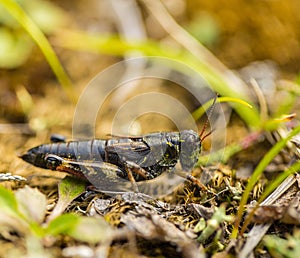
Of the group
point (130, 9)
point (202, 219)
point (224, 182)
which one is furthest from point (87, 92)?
point (202, 219)

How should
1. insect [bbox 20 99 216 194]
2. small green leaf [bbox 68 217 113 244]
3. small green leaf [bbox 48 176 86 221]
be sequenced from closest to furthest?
small green leaf [bbox 68 217 113 244] < small green leaf [bbox 48 176 86 221] < insect [bbox 20 99 216 194]

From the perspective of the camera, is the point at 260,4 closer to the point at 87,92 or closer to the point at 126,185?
the point at 87,92

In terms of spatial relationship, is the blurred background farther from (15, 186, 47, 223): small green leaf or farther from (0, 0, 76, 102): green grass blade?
(15, 186, 47, 223): small green leaf

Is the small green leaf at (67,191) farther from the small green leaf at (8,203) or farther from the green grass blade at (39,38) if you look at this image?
the green grass blade at (39,38)

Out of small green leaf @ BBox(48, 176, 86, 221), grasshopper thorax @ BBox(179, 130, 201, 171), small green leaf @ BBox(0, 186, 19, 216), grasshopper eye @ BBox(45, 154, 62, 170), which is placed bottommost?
small green leaf @ BBox(0, 186, 19, 216)

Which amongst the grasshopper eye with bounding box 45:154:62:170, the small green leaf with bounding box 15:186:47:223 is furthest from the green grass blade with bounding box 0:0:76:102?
the small green leaf with bounding box 15:186:47:223

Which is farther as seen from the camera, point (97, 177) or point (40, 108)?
point (40, 108)

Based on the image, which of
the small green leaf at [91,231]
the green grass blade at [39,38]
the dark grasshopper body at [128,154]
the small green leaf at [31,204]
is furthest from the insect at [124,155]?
the green grass blade at [39,38]

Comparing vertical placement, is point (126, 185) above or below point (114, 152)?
below
